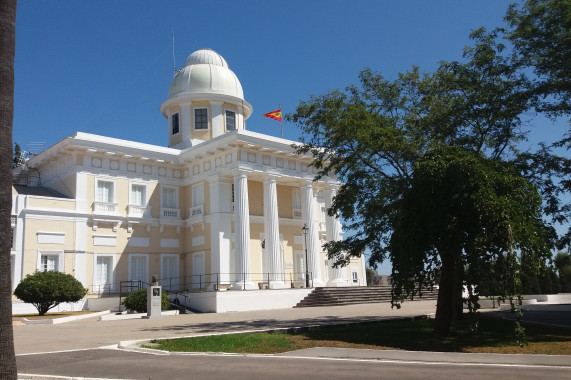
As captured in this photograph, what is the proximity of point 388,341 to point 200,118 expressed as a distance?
2819cm

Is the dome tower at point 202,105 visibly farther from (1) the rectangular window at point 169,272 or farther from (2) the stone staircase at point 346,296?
(2) the stone staircase at point 346,296

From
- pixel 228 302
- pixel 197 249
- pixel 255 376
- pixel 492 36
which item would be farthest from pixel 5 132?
pixel 197 249

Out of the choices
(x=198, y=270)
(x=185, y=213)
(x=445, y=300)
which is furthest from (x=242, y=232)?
(x=445, y=300)

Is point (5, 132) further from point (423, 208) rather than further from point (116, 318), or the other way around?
point (116, 318)

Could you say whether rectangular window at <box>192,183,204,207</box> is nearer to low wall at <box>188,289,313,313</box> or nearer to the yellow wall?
low wall at <box>188,289,313,313</box>

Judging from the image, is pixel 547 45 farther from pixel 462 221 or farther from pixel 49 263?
pixel 49 263

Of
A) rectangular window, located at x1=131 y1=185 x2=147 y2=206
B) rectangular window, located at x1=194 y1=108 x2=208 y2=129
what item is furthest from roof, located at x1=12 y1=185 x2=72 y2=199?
rectangular window, located at x1=194 y1=108 x2=208 y2=129

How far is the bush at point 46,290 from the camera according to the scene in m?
24.8

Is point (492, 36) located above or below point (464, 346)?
above

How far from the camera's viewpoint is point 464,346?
12664 millimetres

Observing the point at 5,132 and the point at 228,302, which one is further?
the point at 228,302

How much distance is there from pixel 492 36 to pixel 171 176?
949 inches

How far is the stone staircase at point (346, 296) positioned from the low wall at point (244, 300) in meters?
0.82

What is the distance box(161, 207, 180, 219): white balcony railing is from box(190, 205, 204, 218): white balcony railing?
1.03m
